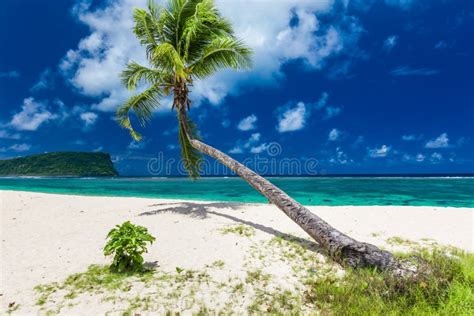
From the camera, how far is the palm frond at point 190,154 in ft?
38.3

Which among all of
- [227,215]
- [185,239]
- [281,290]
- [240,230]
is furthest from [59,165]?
[281,290]

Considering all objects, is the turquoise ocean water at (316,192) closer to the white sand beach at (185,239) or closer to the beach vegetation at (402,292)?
the white sand beach at (185,239)

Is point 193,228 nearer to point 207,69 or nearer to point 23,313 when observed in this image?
point 23,313

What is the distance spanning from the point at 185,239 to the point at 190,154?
5.77 meters

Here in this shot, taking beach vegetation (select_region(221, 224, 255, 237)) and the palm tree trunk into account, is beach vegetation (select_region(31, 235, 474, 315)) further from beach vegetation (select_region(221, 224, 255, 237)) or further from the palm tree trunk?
beach vegetation (select_region(221, 224, 255, 237))

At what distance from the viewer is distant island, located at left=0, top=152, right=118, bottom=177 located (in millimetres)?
102000

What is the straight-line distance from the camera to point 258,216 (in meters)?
9.57

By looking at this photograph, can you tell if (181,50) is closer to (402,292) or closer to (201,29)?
(201,29)

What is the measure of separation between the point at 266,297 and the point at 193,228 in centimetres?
404

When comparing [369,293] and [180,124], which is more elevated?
[180,124]

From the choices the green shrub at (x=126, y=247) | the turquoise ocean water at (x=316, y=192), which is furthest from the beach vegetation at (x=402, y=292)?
the turquoise ocean water at (x=316, y=192)

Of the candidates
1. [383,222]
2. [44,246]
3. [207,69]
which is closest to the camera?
[44,246]

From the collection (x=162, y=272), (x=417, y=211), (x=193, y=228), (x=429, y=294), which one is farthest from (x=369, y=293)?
(x=417, y=211)

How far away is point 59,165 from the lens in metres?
103
